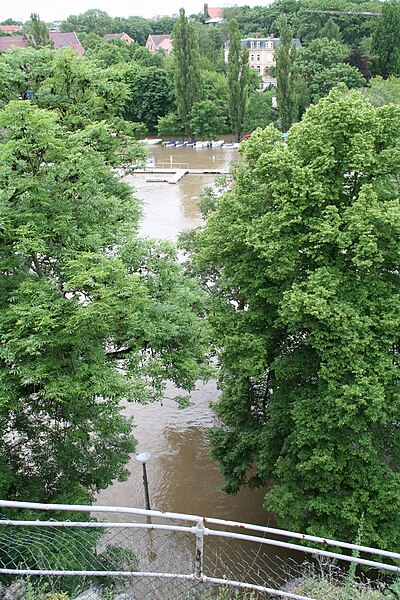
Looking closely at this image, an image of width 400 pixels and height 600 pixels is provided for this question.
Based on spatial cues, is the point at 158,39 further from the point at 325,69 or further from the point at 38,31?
the point at 325,69

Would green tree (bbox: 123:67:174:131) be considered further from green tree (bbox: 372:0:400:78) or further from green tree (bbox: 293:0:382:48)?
green tree (bbox: 293:0:382:48)

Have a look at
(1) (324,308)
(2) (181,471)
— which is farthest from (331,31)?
(1) (324,308)

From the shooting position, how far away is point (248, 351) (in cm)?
988

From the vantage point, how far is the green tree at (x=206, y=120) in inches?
1932

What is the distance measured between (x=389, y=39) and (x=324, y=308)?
2164 inches

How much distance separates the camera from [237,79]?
153 ft

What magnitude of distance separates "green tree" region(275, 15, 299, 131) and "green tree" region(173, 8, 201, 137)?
7.82 m

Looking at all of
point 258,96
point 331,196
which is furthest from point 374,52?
point 331,196

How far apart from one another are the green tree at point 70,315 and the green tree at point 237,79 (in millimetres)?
38775

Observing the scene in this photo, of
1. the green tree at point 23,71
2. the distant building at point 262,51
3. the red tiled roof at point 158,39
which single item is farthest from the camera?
the red tiled roof at point 158,39

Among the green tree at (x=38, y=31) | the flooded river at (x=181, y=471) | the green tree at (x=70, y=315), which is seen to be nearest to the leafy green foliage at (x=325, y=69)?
the green tree at (x=38, y=31)

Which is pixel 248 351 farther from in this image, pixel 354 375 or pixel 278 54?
pixel 278 54

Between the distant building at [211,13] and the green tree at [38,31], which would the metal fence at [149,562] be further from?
the distant building at [211,13]

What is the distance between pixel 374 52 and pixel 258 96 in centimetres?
1568
